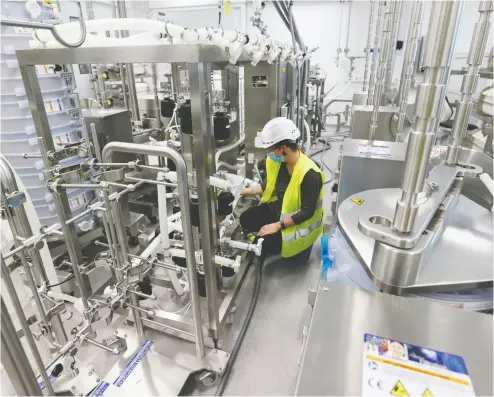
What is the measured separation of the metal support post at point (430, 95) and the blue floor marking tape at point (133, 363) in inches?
55.3

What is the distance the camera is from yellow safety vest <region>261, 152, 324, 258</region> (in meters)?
1.98

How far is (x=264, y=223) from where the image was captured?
2328mm

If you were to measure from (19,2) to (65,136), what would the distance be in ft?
2.75

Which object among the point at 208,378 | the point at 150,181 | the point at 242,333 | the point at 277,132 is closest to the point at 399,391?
the point at 150,181

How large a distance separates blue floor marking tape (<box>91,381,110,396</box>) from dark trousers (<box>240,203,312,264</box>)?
125 cm

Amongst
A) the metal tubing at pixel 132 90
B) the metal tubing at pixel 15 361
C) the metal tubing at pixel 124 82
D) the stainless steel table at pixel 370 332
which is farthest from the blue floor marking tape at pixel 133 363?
the metal tubing at pixel 124 82

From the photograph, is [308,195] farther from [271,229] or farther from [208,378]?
[208,378]

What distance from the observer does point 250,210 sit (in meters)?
2.39

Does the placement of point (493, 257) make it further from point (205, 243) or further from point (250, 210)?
point (250, 210)

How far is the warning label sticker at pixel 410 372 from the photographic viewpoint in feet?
1.74

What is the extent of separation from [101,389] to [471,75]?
1903mm

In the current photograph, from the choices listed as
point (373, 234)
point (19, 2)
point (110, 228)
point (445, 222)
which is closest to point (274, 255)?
point (110, 228)

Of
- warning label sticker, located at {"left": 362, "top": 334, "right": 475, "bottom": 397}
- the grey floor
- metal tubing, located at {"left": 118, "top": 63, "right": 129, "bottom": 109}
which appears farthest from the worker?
metal tubing, located at {"left": 118, "top": 63, "right": 129, "bottom": 109}

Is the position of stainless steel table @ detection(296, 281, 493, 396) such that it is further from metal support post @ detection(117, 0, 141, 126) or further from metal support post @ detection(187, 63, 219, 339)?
metal support post @ detection(117, 0, 141, 126)
